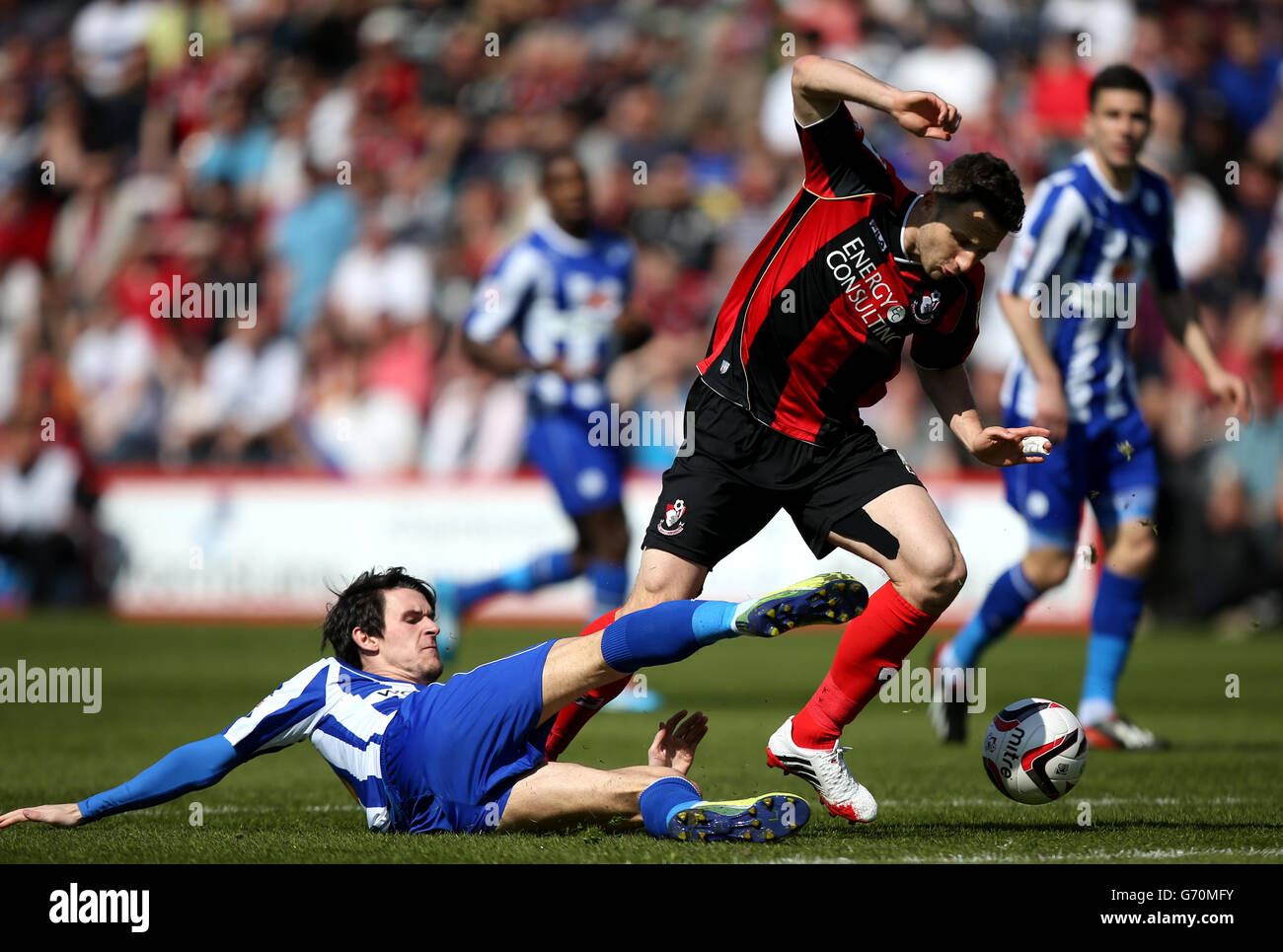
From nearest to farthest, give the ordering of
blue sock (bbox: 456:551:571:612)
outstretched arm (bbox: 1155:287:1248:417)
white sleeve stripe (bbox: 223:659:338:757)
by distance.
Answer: white sleeve stripe (bbox: 223:659:338:757) < outstretched arm (bbox: 1155:287:1248:417) < blue sock (bbox: 456:551:571:612)

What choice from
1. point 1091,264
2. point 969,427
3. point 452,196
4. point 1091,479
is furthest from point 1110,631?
point 452,196

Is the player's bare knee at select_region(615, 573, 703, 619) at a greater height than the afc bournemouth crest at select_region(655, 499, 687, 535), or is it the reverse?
the afc bournemouth crest at select_region(655, 499, 687, 535)

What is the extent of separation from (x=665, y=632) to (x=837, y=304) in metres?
1.55

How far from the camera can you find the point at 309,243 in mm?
17906

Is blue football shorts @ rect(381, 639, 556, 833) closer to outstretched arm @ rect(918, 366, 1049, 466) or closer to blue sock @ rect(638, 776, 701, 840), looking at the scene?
A: blue sock @ rect(638, 776, 701, 840)

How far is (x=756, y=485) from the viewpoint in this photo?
18.9ft

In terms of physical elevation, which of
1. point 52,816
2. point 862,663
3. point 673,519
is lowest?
point 52,816

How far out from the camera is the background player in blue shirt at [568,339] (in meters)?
10.2

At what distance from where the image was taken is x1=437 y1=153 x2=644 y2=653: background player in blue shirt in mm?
10195

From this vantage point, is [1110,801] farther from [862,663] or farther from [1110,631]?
[1110,631]

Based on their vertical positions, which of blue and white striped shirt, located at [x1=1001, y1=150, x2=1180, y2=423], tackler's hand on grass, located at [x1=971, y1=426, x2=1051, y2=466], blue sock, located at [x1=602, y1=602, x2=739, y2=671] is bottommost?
blue sock, located at [x1=602, y1=602, x2=739, y2=671]

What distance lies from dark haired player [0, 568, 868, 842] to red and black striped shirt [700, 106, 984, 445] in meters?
1.23

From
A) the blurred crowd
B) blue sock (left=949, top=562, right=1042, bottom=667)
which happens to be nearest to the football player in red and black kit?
blue sock (left=949, top=562, right=1042, bottom=667)

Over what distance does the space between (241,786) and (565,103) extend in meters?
11.9
